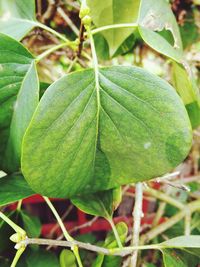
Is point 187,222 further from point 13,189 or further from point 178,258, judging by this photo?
point 13,189

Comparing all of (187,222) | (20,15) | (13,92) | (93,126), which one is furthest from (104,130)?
(187,222)

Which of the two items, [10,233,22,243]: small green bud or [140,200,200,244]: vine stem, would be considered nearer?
[10,233,22,243]: small green bud

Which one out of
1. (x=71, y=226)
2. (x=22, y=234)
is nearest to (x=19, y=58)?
(x=22, y=234)

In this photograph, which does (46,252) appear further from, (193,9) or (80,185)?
(193,9)

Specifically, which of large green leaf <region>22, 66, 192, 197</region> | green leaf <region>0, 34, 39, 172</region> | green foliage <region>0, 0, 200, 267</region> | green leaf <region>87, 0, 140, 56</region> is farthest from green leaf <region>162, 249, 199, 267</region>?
green leaf <region>87, 0, 140, 56</region>

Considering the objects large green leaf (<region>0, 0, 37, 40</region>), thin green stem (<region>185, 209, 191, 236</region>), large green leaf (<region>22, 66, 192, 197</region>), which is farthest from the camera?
thin green stem (<region>185, 209, 191, 236</region>)

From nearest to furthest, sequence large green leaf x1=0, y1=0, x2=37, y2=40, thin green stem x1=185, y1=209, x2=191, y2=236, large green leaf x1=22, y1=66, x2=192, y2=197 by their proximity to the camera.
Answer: large green leaf x1=22, y1=66, x2=192, y2=197 < large green leaf x1=0, y1=0, x2=37, y2=40 < thin green stem x1=185, y1=209, x2=191, y2=236

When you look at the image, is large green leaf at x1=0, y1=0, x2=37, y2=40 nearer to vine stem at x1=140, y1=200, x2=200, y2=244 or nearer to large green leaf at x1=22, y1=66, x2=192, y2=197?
large green leaf at x1=22, y1=66, x2=192, y2=197
